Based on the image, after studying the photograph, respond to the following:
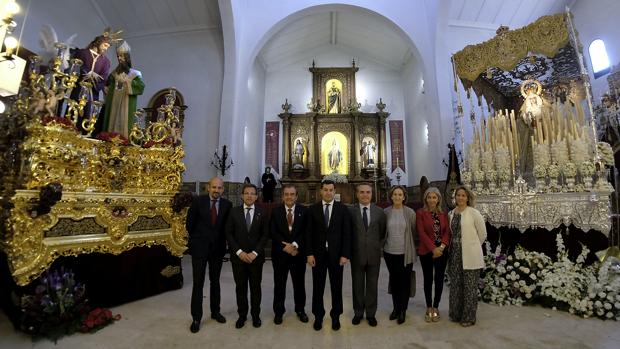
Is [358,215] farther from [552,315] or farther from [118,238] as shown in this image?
[118,238]

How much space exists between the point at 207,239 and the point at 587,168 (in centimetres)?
530

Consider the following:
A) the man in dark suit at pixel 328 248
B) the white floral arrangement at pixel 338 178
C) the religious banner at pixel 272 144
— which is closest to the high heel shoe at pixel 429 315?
the man in dark suit at pixel 328 248

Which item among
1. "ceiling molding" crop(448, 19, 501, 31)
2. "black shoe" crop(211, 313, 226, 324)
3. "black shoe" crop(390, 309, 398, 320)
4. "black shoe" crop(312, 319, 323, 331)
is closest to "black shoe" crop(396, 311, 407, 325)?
"black shoe" crop(390, 309, 398, 320)

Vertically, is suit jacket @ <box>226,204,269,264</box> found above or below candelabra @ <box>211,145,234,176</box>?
below

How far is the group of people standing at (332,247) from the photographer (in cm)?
326

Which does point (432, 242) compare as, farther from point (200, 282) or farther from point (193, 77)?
point (193, 77)

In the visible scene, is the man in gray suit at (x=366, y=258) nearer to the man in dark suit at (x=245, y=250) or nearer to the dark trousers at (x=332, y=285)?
the dark trousers at (x=332, y=285)

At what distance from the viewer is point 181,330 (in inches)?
126

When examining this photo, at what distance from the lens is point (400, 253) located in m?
3.38

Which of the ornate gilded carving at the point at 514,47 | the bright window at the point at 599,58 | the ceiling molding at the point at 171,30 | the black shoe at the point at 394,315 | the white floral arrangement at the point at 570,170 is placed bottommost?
the black shoe at the point at 394,315

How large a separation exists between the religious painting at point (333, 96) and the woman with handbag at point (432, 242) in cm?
1142

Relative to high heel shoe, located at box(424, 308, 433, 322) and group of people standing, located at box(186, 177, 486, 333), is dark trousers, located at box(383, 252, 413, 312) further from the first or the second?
high heel shoe, located at box(424, 308, 433, 322)

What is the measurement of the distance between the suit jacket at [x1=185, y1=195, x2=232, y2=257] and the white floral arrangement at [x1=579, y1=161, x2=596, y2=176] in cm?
507

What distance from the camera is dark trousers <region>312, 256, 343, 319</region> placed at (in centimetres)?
323
